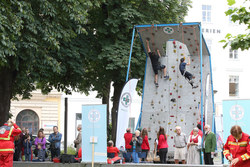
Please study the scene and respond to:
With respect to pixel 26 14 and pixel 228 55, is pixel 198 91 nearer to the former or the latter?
pixel 26 14

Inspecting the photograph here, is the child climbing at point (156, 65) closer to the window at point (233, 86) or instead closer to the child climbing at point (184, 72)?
the child climbing at point (184, 72)

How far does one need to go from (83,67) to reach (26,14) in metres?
7.88

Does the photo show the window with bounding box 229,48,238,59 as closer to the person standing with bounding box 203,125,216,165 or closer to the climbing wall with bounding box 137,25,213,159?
the climbing wall with bounding box 137,25,213,159

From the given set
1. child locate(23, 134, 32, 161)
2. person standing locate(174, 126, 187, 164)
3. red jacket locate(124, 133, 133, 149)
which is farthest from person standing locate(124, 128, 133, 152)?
child locate(23, 134, 32, 161)

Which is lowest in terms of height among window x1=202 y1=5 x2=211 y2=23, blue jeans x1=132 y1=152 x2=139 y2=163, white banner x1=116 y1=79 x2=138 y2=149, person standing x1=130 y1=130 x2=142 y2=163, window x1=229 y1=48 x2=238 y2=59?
blue jeans x1=132 y1=152 x2=139 y2=163

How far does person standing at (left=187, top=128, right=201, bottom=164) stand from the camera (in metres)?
17.5

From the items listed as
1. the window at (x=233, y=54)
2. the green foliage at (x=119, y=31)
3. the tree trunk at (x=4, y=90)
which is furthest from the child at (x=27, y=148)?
the window at (x=233, y=54)

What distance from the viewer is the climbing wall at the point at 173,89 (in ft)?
72.7

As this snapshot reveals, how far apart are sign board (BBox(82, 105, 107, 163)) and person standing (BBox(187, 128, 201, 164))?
3.71m

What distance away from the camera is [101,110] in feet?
50.2

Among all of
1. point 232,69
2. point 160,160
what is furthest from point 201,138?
point 232,69

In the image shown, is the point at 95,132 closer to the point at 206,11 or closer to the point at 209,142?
the point at 209,142

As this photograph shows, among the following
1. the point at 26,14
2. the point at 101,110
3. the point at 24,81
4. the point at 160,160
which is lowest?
the point at 160,160

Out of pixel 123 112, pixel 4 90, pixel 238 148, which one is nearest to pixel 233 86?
pixel 4 90
